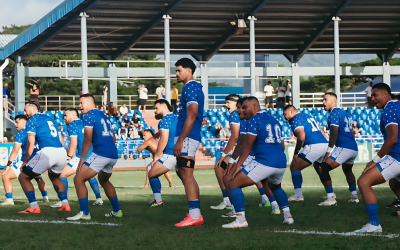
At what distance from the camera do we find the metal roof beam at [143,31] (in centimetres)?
2673

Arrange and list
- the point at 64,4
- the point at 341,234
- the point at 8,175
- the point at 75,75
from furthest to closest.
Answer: the point at 75,75 < the point at 64,4 < the point at 8,175 < the point at 341,234

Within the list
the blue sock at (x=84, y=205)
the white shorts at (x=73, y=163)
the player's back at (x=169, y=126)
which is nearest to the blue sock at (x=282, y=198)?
the player's back at (x=169, y=126)

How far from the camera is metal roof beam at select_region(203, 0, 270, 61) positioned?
2753cm

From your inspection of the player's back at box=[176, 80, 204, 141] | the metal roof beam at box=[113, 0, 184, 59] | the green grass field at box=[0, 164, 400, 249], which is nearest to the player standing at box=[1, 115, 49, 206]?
the green grass field at box=[0, 164, 400, 249]

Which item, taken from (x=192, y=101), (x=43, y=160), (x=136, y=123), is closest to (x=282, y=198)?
(x=192, y=101)

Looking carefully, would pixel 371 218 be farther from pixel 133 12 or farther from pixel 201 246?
pixel 133 12

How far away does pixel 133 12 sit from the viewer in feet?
88.5

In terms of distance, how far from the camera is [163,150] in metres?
9.34

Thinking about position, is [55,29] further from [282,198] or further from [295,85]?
[282,198]

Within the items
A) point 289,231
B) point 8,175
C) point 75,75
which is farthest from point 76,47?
point 289,231

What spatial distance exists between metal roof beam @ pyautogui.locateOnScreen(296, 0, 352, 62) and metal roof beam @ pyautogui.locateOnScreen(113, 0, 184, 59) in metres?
8.87

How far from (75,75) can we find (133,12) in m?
5.19

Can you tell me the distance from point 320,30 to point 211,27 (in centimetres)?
642

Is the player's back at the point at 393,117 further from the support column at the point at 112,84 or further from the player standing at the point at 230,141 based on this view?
the support column at the point at 112,84
